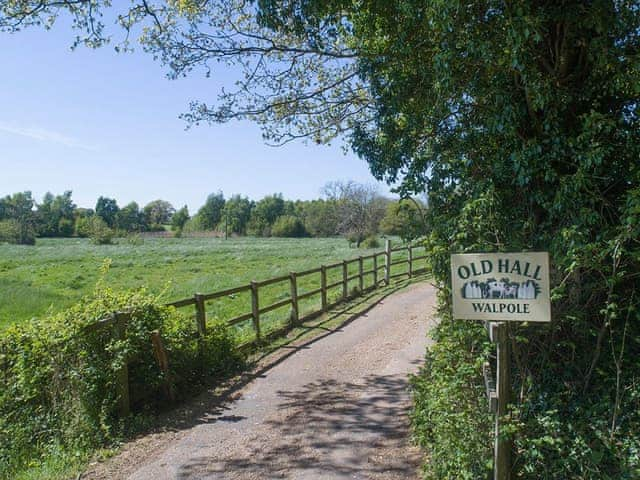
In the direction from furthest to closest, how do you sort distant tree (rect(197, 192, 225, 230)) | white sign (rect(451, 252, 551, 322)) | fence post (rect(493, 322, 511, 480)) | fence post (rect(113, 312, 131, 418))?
1. distant tree (rect(197, 192, 225, 230))
2. fence post (rect(113, 312, 131, 418))
3. fence post (rect(493, 322, 511, 480))
4. white sign (rect(451, 252, 551, 322))

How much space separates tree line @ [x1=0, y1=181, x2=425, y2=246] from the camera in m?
56.6

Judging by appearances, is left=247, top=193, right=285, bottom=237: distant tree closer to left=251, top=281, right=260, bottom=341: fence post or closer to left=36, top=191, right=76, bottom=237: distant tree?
left=36, top=191, right=76, bottom=237: distant tree

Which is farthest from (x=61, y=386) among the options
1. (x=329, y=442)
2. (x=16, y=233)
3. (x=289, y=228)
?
(x=289, y=228)

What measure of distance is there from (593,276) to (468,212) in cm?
103

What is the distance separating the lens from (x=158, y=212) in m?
131

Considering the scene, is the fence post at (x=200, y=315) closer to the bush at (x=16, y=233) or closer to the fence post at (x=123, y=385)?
the fence post at (x=123, y=385)

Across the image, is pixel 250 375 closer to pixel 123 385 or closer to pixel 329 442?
pixel 123 385

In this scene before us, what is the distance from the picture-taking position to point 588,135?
381 cm

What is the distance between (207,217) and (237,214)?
1466 centimetres

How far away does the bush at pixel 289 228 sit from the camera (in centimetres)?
8958

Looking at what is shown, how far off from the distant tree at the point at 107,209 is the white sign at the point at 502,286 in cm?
11296

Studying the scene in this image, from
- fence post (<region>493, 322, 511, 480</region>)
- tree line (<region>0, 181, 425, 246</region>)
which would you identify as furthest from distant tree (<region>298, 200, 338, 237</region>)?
fence post (<region>493, 322, 511, 480</region>)

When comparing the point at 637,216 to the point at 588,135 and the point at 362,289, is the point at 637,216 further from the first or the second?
the point at 362,289

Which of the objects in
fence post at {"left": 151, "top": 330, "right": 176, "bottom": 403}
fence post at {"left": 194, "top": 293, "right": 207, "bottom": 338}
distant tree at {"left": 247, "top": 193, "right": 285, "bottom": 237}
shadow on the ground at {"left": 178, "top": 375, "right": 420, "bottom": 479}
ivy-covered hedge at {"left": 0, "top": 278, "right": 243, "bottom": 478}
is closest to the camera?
shadow on the ground at {"left": 178, "top": 375, "right": 420, "bottom": 479}
